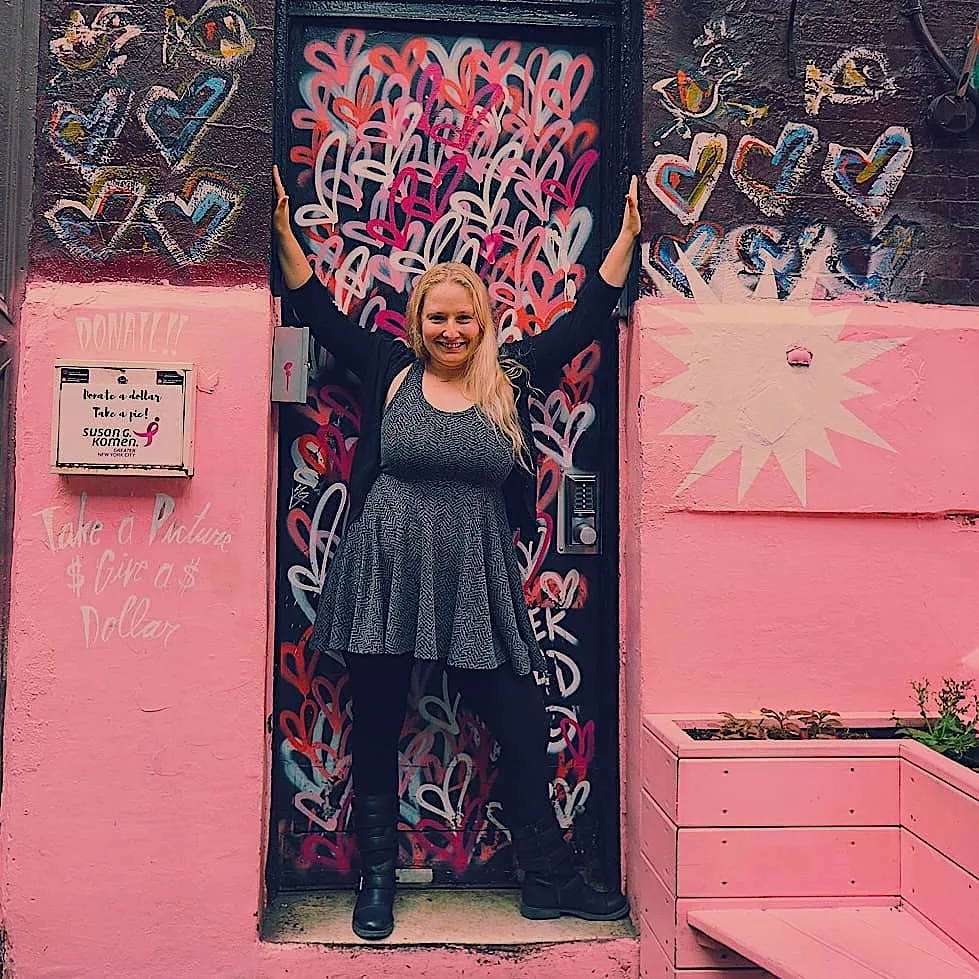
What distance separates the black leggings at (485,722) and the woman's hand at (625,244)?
1.25 metres

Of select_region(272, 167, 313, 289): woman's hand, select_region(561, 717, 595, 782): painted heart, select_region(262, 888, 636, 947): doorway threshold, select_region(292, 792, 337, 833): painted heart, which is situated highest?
select_region(272, 167, 313, 289): woman's hand

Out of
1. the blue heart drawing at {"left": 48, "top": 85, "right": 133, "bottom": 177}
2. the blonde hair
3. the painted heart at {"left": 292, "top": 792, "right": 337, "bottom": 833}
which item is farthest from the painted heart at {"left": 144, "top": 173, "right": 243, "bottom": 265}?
the painted heart at {"left": 292, "top": 792, "right": 337, "bottom": 833}

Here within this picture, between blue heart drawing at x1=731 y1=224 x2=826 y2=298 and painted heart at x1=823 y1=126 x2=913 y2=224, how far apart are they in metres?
0.15

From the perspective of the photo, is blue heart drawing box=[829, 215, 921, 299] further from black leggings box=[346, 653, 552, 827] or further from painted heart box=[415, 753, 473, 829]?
painted heart box=[415, 753, 473, 829]

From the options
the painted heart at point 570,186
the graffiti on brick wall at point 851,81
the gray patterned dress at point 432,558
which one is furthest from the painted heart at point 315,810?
the graffiti on brick wall at point 851,81

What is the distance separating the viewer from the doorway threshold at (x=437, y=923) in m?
3.38

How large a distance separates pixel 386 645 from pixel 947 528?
1.76 m

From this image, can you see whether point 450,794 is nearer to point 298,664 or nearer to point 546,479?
point 298,664

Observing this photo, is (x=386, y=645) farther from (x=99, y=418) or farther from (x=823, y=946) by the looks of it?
(x=823, y=946)

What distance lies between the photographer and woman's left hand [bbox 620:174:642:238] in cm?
354

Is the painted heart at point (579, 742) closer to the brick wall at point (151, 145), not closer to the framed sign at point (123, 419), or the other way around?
the framed sign at point (123, 419)

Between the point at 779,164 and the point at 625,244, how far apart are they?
0.55 meters

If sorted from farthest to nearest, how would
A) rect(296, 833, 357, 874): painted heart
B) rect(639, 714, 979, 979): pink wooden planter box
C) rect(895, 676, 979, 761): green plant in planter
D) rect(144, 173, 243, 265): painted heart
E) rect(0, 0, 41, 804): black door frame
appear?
rect(296, 833, 357, 874): painted heart → rect(144, 173, 243, 265): painted heart → rect(0, 0, 41, 804): black door frame → rect(895, 676, 979, 761): green plant in planter → rect(639, 714, 979, 979): pink wooden planter box

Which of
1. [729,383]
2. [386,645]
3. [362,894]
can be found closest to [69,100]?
[386,645]
